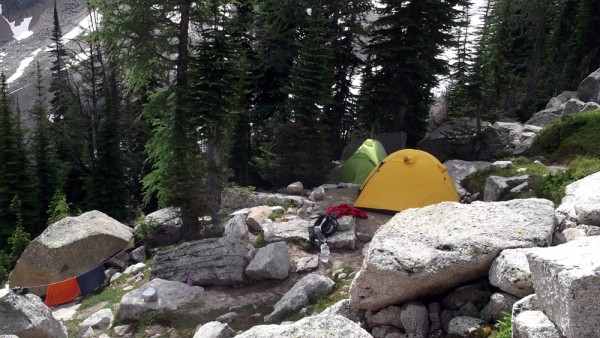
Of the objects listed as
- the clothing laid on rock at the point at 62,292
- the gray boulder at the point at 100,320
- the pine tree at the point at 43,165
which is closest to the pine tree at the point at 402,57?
the clothing laid on rock at the point at 62,292

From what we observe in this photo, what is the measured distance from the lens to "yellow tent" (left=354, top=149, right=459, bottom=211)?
42.2 ft

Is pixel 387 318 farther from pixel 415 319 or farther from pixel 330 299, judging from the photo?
pixel 330 299

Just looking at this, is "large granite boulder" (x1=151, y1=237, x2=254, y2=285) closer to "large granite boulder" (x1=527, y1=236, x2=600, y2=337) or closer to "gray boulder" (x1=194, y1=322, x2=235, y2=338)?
"gray boulder" (x1=194, y1=322, x2=235, y2=338)

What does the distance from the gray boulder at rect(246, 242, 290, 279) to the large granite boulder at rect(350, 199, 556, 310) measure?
12.3 ft

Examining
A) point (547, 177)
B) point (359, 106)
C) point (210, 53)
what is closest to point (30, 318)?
point (210, 53)

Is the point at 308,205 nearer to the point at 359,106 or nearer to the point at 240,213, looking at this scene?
the point at 240,213

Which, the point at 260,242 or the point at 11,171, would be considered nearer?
the point at 260,242

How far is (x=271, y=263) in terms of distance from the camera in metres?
10.4

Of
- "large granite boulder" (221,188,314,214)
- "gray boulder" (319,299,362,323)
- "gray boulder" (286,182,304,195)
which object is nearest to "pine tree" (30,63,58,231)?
"large granite boulder" (221,188,314,214)

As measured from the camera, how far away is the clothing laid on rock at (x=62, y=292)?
12.3 metres

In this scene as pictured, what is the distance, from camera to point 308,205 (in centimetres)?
1430

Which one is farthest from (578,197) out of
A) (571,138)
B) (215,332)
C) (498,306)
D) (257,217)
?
(257,217)

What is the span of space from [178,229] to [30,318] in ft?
19.8

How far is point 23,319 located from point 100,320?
2.09 m
